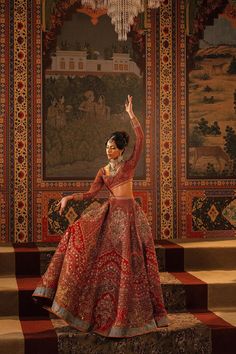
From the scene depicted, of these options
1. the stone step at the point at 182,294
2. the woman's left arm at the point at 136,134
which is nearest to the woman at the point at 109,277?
the woman's left arm at the point at 136,134

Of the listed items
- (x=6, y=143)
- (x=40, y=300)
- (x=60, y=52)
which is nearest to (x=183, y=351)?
(x=40, y=300)

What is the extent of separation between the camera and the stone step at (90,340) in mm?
4078

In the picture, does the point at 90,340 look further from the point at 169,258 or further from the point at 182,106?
the point at 182,106

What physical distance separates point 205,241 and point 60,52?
2358 mm

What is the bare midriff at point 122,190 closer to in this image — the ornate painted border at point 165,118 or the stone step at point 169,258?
the stone step at point 169,258

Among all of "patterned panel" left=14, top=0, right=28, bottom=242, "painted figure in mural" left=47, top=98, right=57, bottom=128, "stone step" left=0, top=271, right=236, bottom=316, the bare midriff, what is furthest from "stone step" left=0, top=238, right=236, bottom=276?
the bare midriff

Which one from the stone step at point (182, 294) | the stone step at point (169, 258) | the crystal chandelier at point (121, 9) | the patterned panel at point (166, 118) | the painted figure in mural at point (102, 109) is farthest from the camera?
the patterned panel at point (166, 118)

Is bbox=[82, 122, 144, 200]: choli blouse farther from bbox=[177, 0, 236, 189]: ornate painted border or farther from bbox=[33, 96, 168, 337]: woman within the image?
bbox=[177, 0, 236, 189]: ornate painted border

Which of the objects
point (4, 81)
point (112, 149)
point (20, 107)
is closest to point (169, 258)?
point (112, 149)

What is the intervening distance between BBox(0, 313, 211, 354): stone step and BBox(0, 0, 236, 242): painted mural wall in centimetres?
219

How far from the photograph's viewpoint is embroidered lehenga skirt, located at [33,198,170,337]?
412 centimetres

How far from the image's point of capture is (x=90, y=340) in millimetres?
4129

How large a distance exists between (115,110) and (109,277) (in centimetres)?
269

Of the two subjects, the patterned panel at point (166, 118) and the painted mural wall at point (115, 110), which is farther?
the patterned panel at point (166, 118)
